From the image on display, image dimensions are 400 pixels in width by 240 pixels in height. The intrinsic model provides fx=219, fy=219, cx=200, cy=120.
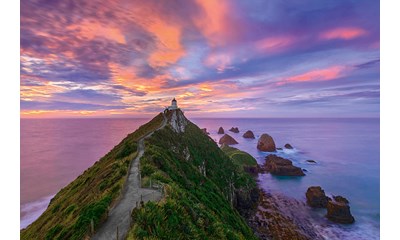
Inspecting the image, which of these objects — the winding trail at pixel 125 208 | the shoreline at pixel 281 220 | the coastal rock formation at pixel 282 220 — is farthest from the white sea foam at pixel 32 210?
the coastal rock formation at pixel 282 220

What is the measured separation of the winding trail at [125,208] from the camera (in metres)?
12.0

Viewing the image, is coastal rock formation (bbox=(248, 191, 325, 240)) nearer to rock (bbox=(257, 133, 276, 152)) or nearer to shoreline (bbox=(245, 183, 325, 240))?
shoreline (bbox=(245, 183, 325, 240))

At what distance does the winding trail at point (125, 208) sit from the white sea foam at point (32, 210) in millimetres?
58376

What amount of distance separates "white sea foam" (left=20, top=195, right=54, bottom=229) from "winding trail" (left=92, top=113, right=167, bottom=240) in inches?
2298

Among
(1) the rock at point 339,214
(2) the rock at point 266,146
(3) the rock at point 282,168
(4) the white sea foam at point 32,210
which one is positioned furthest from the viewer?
(2) the rock at point 266,146

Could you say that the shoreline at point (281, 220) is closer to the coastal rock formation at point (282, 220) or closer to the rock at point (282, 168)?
the coastal rock formation at point (282, 220)

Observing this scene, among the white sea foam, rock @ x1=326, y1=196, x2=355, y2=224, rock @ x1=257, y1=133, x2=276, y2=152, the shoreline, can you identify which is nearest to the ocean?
the white sea foam

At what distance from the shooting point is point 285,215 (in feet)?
164

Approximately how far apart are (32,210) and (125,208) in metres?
73.8

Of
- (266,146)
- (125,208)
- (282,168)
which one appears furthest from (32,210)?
(266,146)

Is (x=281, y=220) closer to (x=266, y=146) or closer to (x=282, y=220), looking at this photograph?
(x=282, y=220)

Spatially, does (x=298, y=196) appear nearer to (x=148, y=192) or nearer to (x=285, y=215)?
(x=285, y=215)
